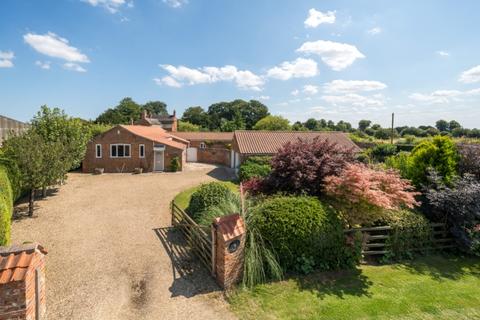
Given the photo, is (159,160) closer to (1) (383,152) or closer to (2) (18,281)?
(2) (18,281)

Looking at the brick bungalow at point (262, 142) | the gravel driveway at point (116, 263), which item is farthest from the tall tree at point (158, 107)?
the gravel driveway at point (116, 263)

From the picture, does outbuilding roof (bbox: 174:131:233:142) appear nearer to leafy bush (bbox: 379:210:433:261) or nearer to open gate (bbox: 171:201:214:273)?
open gate (bbox: 171:201:214:273)

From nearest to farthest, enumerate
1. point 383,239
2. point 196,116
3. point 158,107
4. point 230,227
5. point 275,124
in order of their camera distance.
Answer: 1. point 230,227
2. point 383,239
3. point 275,124
4. point 196,116
5. point 158,107

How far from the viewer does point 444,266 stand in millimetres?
7867

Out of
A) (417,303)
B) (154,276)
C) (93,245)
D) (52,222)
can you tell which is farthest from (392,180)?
(52,222)

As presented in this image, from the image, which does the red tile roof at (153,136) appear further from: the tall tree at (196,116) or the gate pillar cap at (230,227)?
the tall tree at (196,116)

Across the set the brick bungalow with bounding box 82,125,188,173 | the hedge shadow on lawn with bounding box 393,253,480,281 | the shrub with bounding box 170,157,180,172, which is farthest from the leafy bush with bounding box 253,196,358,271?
the brick bungalow with bounding box 82,125,188,173

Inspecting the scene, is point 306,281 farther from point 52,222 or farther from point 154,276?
point 52,222

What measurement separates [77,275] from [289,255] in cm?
555

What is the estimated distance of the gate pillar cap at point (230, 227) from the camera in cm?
618

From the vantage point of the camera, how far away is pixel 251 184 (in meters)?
9.52

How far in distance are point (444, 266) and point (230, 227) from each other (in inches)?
262

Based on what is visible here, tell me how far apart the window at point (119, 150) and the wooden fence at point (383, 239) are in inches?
846

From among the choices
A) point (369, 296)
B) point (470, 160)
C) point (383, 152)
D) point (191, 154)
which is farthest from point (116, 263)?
point (383, 152)
